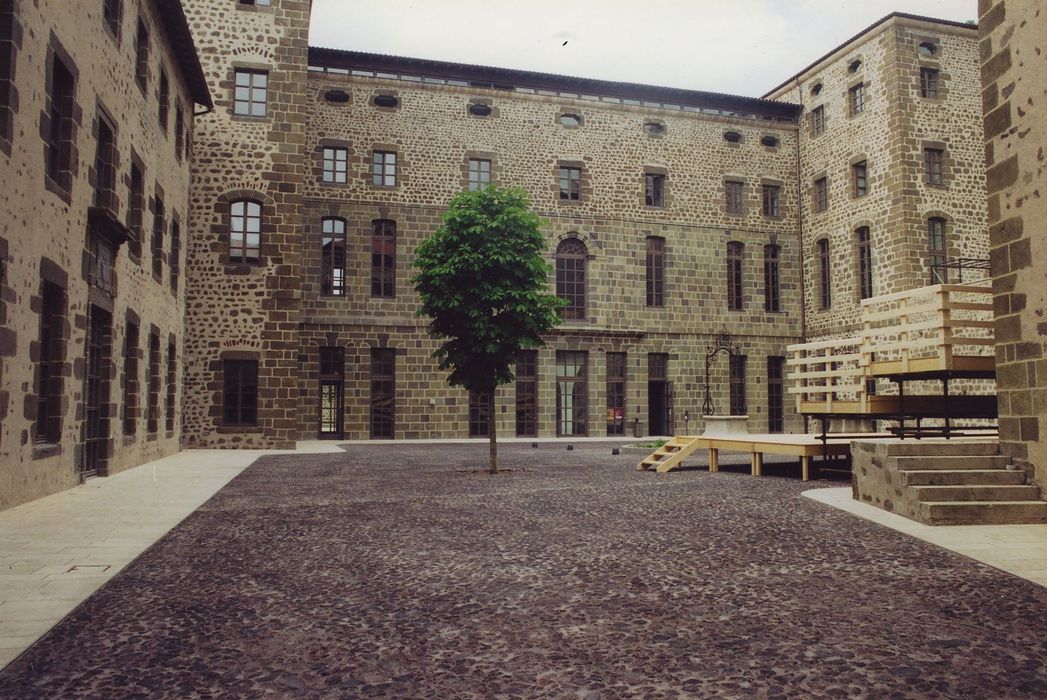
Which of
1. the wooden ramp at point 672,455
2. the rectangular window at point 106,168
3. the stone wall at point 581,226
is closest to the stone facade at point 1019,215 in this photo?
the wooden ramp at point 672,455

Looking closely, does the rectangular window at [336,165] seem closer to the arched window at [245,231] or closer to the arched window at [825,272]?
the arched window at [245,231]

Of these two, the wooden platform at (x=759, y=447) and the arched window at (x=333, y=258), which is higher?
the arched window at (x=333, y=258)

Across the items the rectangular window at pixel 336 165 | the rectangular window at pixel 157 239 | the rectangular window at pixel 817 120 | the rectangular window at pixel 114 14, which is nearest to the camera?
the rectangular window at pixel 114 14

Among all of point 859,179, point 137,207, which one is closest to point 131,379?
point 137,207

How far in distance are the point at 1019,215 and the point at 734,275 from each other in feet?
72.2

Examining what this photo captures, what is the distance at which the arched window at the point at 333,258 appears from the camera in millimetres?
25531

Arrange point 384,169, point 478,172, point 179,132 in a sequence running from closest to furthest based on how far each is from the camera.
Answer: point 179,132 → point 384,169 → point 478,172

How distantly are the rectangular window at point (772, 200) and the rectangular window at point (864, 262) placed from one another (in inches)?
144

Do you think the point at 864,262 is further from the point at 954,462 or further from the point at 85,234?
the point at 85,234

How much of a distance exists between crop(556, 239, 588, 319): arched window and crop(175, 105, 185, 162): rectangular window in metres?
12.6

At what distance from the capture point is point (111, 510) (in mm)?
8609

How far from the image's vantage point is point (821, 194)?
29.3 metres

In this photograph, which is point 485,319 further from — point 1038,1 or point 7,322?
point 1038,1

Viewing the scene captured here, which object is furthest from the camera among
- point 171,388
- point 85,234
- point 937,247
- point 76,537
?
point 937,247
